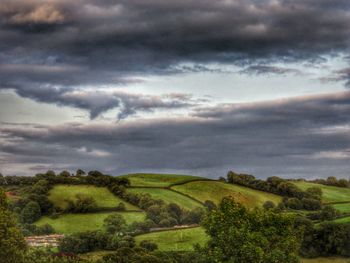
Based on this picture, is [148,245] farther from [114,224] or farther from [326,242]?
[326,242]

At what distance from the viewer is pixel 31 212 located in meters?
189

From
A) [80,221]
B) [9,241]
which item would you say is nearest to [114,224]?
[80,221]

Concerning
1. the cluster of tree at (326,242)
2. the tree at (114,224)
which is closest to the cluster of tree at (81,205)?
the tree at (114,224)

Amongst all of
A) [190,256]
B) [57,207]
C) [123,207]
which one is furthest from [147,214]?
[190,256]

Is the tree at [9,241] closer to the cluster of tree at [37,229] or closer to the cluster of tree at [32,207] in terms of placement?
the cluster of tree at [37,229]

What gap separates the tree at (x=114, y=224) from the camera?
169 meters

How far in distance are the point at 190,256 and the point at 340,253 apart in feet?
99.1

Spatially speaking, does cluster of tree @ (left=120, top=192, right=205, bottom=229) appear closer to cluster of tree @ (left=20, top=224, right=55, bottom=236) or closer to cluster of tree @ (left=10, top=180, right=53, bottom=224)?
cluster of tree @ (left=20, top=224, right=55, bottom=236)

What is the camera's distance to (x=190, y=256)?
391 ft

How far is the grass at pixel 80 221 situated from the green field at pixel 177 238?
27229 millimetres

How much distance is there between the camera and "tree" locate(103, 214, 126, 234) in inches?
6666

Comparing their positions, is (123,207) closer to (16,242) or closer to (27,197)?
(27,197)

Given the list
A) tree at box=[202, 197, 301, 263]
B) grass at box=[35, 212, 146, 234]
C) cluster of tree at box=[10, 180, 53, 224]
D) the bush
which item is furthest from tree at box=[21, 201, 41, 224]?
tree at box=[202, 197, 301, 263]

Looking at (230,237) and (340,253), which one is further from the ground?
(230,237)
